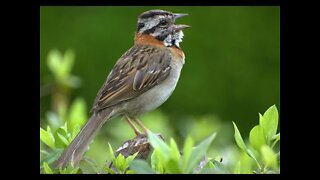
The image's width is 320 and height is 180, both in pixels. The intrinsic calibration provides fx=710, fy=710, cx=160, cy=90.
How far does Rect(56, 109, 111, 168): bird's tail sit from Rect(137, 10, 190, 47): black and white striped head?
0.81m

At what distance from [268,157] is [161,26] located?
2.56 metres

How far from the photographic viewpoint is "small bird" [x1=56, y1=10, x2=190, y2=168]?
5.30 metres

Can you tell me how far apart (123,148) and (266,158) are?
1.12 meters

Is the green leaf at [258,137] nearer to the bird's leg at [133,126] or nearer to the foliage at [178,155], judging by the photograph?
the foliage at [178,155]

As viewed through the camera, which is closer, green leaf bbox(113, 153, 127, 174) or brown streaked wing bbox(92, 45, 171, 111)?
green leaf bbox(113, 153, 127, 174)

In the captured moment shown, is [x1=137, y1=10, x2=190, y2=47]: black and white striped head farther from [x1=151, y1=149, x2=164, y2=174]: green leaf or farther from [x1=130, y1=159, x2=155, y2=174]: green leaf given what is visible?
[x1=130, y1=159, x2=155, y2=174]: green leaf

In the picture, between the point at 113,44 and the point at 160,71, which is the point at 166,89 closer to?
the point at 160,71

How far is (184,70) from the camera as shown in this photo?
763 centimetres

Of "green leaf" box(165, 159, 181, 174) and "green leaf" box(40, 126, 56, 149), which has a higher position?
"green leaf" box(165, 159, 181, 174)

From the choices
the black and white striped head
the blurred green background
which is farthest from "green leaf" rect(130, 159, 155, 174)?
the blurred green background
